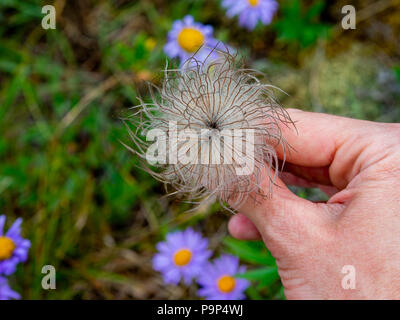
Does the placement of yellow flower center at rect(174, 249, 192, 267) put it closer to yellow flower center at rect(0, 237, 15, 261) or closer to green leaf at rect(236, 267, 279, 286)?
green leaf at rect(236, 267, 279, 286)

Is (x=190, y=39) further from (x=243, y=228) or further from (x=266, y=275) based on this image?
(x=266, y=275)

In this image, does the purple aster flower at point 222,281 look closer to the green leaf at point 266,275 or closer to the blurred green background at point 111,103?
the blurred green background at point 111,103

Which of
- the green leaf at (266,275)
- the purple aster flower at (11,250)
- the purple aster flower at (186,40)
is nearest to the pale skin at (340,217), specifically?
the green leaf at (266,275)

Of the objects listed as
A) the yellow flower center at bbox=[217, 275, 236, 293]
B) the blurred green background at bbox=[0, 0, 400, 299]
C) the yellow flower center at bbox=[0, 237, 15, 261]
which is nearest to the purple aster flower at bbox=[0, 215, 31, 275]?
the yellow flower center at bbox=[0, 237, 15, 261]

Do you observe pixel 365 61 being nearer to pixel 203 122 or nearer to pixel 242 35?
pixel 242 35

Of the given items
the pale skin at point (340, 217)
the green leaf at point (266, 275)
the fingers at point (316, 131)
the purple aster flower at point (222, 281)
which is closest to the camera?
the pale skin at point (340, 217)

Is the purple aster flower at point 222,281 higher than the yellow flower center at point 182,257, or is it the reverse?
the yellow flower center at point 182,257
